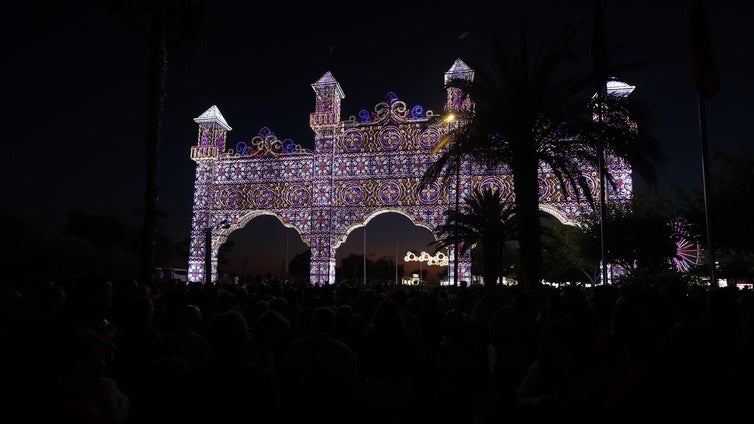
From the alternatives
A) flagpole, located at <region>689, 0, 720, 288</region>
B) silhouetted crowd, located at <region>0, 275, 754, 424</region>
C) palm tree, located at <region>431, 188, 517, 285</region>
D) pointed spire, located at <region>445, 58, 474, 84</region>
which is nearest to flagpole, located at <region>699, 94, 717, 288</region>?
flagpole, located at <region>689, 0, 720, 288</region>

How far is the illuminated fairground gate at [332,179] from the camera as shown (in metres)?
33.1

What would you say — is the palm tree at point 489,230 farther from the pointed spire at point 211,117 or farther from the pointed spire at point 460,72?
the pointed spire at point 211,117

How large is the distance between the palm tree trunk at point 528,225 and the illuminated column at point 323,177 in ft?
68.9

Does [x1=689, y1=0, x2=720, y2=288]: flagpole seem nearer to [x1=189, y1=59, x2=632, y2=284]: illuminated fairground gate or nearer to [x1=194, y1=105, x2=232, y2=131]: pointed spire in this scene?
[x1=189, y1=59, x2=632, y2=284]: illuminated fairground gate

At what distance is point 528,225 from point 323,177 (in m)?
22.2

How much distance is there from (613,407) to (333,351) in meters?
2.16

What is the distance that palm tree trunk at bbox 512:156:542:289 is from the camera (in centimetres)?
1441

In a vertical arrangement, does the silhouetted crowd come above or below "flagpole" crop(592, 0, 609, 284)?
below

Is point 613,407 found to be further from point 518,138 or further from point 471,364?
point 518,138

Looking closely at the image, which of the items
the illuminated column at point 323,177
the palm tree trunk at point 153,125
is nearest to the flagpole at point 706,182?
the palm tree trunk at point 153,125

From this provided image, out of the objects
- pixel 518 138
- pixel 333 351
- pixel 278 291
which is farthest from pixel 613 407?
pixel 518 138

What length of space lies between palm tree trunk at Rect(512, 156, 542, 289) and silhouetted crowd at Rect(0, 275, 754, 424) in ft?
22.5

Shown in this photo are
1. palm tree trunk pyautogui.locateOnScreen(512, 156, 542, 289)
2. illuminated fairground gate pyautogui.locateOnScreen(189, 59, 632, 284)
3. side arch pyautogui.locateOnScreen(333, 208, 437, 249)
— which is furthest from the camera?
side arch pyautogui.locateOnScreen(333, 208, 437, 249)

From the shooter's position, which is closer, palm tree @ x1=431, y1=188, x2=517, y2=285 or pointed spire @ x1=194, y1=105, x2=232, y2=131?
palm tree @ x1=431, y1=188, x2=517, y2=285
